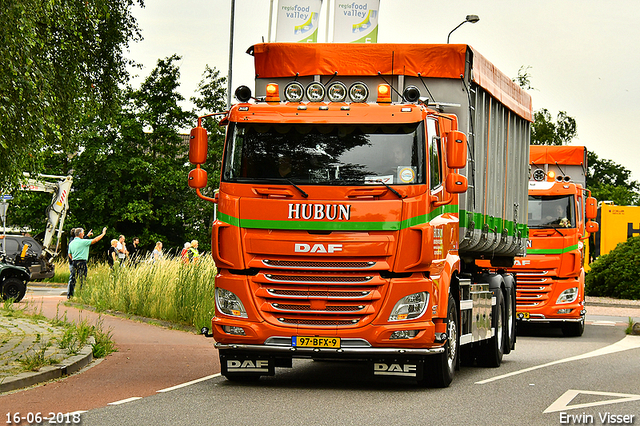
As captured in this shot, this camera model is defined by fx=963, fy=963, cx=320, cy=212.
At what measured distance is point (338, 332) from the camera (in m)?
10.1

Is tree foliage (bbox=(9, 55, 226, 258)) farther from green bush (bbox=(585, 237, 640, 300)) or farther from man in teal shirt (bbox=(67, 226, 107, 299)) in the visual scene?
man in teal shirt (bbox=(67, 226, 107, 299))

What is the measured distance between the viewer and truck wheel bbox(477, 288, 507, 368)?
13.9 metres

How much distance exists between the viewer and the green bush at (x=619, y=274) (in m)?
32.2

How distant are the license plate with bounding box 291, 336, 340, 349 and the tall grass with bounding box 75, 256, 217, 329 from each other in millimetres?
7677

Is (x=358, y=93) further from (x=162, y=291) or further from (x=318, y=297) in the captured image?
(x=162, y=291)

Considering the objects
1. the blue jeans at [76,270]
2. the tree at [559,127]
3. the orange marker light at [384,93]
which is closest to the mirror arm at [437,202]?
the orange marker light at [384,93]

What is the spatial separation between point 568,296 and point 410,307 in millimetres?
10420

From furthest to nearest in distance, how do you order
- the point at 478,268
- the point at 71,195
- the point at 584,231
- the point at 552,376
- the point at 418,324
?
the point at 71,195 → the point at 584,231 → the point at 478,268 → the point at 552,376 → the point at 418,324

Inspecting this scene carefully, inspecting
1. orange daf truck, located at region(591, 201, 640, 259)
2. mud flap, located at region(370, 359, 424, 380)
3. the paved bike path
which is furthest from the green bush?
mud flap, located at region(370, 359, 424, 380)

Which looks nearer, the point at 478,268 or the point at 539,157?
the point at 478,268

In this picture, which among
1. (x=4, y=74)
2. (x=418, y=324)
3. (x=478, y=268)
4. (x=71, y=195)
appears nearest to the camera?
(x=418, y=324)

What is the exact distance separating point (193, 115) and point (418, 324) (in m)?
48.0

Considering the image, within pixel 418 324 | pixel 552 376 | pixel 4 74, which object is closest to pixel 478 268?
pixel 552 376

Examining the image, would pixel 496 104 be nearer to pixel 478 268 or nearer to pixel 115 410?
pixel 478 268
